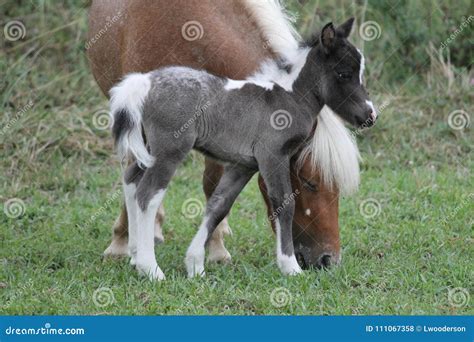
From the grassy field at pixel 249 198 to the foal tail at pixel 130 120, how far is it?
834 mm

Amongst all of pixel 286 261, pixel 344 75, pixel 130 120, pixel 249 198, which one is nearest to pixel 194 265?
pixel 286 261

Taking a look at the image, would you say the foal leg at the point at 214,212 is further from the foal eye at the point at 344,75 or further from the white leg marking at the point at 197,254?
the foal eye at the point at 344,75

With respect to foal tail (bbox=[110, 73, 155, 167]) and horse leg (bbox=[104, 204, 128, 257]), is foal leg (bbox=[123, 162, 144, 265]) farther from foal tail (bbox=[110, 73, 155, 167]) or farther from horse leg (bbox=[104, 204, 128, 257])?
horse leg (bbox=[104, 204, 128, 257])

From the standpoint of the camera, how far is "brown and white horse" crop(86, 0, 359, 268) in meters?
6.17

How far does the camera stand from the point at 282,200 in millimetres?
5969

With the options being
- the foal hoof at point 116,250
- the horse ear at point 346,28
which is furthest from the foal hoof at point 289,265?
the foal hoof at point 116,250

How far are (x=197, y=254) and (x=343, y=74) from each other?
4.79 ft

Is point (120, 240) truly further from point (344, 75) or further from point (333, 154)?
point (344, 75)

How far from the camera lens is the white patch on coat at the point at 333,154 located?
20.0 feet

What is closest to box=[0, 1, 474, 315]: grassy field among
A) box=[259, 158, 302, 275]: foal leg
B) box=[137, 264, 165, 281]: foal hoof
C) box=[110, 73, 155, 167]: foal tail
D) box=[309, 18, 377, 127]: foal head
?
box=[137, 264, 165, 281]: foal hoof

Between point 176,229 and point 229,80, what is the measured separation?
8.03 ft

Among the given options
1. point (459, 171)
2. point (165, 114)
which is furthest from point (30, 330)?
point (459, 171)

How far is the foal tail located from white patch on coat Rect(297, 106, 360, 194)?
107cm

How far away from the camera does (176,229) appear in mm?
8180
